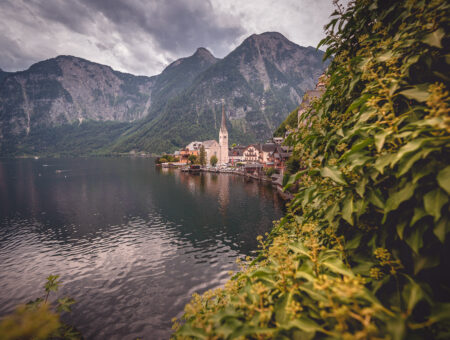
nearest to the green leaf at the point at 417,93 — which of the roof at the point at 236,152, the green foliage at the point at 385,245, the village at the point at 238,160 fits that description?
the green foliage at the point at 385,245

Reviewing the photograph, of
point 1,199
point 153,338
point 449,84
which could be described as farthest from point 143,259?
point 1,199

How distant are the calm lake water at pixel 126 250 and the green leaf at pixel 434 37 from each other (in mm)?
19776

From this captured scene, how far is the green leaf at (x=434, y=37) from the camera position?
1.91 meters

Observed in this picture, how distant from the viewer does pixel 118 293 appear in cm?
1839

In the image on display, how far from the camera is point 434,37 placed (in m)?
1.94

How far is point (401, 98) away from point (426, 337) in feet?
8.50

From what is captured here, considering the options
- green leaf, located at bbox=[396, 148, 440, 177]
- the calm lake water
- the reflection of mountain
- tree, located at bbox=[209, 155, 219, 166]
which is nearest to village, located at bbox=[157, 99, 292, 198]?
tree, located at bbox=[209, 155, 219, 166]

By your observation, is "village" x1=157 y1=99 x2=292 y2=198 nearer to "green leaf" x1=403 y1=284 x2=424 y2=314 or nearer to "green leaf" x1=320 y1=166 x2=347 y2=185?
"green leaf" x1=320 y1=166 x2=347 y2=185

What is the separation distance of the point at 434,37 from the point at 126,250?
32.3 m

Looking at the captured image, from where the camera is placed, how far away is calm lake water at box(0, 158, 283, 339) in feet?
54.6

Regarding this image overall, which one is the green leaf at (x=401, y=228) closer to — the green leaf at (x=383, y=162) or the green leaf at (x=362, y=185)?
the green leaf at (x=362, y=185)

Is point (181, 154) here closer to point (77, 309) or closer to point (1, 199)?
point (1, 199)

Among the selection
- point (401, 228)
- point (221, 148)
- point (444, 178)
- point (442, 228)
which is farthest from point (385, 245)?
point (221, 148)

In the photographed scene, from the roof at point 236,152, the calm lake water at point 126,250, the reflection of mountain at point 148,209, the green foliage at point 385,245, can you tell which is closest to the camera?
the green foliage at point 385,245
